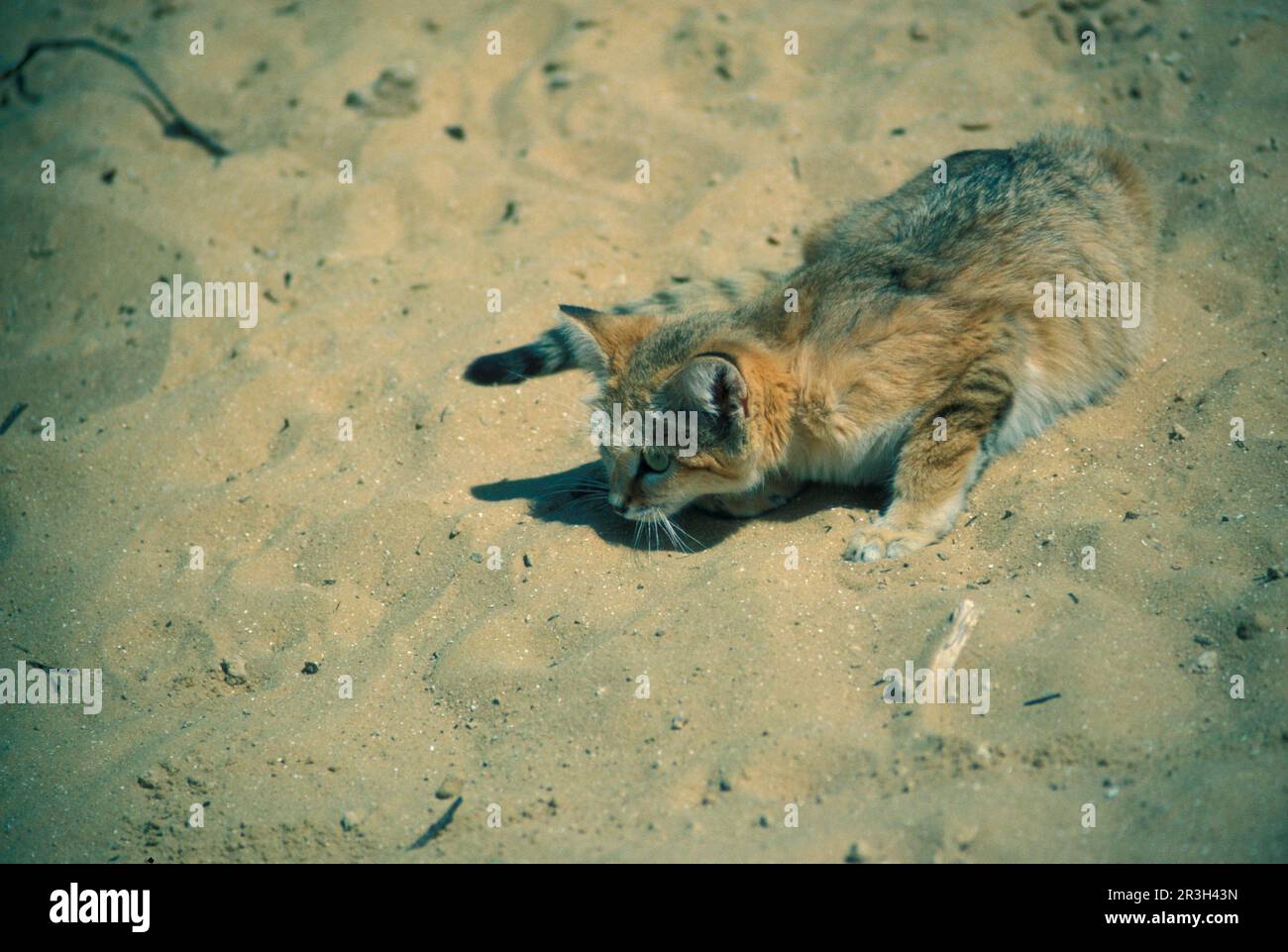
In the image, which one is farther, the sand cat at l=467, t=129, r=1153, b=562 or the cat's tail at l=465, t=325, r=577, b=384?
the cat's tail at l=465, t=325, r=577, b=384

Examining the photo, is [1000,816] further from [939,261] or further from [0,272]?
[0,272]

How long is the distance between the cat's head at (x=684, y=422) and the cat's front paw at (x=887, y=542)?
1.94ft

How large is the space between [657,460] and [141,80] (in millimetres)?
6416

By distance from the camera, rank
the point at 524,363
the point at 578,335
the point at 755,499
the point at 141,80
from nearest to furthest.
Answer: the point at 755,499
the point at 578,335
the point at 524,363
the point at 141,80

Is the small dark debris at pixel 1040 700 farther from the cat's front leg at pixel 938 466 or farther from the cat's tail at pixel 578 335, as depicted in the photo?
the cat's tail at pixel 578 335

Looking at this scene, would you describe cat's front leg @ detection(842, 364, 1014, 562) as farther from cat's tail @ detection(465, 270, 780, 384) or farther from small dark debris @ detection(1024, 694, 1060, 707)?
cat's tail @ detection(465, 270, 780, 384)

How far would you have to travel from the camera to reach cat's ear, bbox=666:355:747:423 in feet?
14.3

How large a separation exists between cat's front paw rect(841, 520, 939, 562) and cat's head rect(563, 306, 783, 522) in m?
0.59

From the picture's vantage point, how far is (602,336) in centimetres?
509

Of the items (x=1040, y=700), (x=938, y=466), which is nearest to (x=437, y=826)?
(x=1040, y=700)

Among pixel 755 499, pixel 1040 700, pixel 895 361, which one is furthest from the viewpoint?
pixel 755 499

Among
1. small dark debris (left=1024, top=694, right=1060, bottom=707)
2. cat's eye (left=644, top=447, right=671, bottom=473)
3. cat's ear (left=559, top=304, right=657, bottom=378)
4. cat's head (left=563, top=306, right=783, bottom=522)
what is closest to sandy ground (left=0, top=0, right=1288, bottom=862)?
small dark debris (left=1024, top=694, right=1060, bottom=707)

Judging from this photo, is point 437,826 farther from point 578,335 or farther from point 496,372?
point 496,372

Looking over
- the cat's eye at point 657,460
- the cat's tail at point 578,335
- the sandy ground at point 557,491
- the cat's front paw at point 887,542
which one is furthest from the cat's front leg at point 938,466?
the cat's tail at point 578,335
